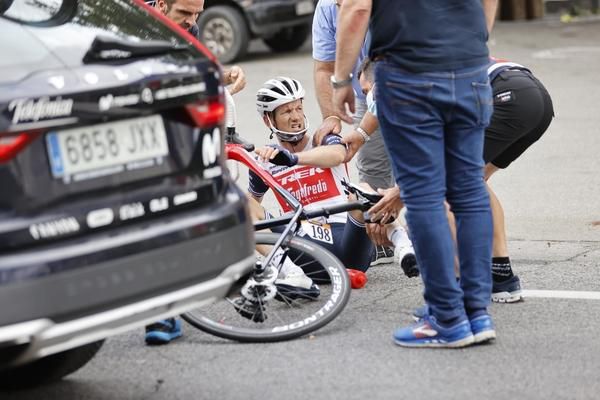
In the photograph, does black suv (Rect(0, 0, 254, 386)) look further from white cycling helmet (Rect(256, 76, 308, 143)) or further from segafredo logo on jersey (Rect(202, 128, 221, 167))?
white cycling helmet (Rect(256, 76, 308, 143))

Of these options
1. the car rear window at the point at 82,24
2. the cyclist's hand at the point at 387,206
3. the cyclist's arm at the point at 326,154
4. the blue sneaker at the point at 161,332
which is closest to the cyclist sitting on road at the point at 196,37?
the blue sneaker at the point at 161,332

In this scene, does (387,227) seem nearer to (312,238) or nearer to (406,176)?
(312,238)

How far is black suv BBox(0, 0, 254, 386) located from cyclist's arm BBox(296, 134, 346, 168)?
62.5 inches

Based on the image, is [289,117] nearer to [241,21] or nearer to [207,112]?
[207,112]

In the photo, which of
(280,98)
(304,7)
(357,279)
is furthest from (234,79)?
(304,7)

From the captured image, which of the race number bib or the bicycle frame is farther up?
the bicycle frame

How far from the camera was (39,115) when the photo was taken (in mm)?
3791

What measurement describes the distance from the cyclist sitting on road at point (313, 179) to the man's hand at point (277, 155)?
198mm

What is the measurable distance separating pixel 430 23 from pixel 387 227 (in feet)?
4.77

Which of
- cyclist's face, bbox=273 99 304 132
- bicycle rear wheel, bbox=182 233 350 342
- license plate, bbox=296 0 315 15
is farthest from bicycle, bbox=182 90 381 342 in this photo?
license plate, bbox=296 0 315 15

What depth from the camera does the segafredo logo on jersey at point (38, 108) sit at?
375 centimetres

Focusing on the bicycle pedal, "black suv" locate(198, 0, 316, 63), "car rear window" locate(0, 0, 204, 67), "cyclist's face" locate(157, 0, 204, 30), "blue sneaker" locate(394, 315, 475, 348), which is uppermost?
"car rear window" locate(0, 0, 204, 67)

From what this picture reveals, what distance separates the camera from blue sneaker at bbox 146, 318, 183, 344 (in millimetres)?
5250

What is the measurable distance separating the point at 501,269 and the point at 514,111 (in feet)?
2.31
